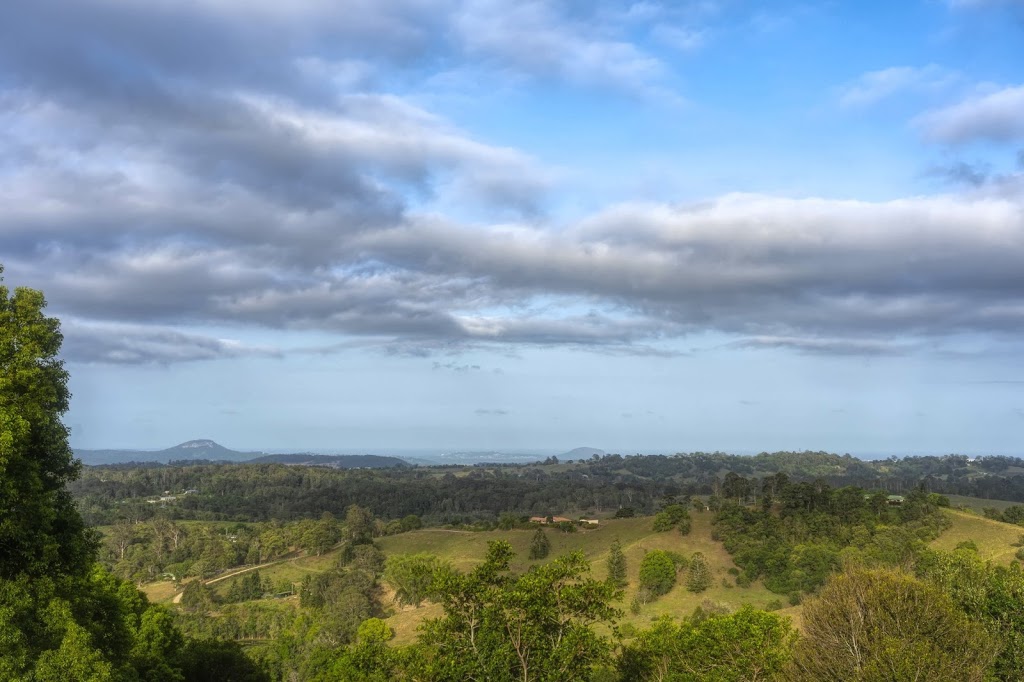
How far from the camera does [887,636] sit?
2891cm

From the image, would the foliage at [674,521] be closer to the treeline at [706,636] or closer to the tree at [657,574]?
the tree at [657,574]

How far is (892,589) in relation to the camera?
33.0 metres

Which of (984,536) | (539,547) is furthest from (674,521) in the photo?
(984,536)

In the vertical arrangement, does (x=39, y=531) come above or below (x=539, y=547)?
above

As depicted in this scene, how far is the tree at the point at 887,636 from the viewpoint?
88.5 feet

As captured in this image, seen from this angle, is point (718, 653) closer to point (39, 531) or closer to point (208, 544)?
point (39, 531)

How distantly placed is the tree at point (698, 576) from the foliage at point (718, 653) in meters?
56.5

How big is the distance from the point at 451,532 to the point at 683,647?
109438 mm

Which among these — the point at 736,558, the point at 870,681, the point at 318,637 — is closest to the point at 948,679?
the point at 870,681

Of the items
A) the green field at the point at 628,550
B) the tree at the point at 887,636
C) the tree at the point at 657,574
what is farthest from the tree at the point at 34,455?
the tree at the point at 657,574

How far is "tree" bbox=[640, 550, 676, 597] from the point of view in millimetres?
91188

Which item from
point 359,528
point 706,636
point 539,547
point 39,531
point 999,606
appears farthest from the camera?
point 359,528

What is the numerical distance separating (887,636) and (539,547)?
289 ft

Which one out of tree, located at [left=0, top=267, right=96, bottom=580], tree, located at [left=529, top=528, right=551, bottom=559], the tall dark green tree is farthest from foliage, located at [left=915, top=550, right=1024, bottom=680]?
tree, located at [left=529, top=528, right=551, bottom=559]
